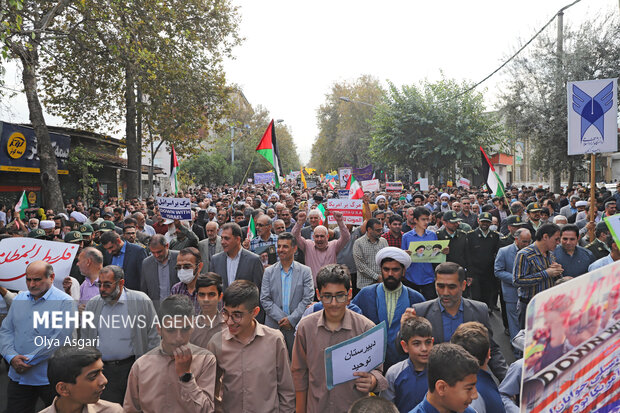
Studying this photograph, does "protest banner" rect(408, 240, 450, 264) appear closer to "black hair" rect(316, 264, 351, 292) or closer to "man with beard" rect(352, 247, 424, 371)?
"man with beard" rect(352, 247, 424, 371)

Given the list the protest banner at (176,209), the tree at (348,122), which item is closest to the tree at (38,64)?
the protest banner at (176,209)

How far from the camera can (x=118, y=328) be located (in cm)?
359

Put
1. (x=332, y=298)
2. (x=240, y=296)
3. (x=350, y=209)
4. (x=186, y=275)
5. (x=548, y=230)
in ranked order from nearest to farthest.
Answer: (x=240, y=296) → (x=332, y=298) → (x=186, y=275) → (x=548, y=230) → (x=350, y=209)

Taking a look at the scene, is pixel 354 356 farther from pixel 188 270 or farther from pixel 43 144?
pixel 43 144

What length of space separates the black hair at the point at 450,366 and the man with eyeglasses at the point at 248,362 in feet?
3.27

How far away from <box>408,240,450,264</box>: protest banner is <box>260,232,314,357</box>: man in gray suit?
182 centimetres

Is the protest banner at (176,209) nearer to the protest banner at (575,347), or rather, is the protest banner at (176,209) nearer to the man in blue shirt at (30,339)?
the man in blue shirt at (30,339)

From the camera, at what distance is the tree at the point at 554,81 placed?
1839 centimetres

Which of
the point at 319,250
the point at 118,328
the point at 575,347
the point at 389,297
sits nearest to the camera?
the point at 575,347

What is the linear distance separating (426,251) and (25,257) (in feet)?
14.9

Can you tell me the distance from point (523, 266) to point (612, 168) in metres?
54.5

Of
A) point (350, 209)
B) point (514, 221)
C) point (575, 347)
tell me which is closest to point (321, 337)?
point (575, 347)

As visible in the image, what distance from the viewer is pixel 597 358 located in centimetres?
172

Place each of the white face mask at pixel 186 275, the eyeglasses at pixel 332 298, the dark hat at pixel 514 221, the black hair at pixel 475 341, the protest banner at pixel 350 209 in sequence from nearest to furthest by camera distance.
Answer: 1. the black hair at pixel 475 341
2. the eyeglasses at pixel 332 298
3. the white face mask at pixel 186 275
4. the dark hat at pixel 514 221
5. the protest banner at pixel 350 209
